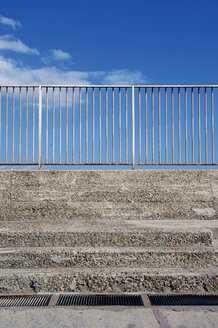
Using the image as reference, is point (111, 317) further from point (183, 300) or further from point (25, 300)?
point (25, 300)

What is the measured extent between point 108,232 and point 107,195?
1.40 meters

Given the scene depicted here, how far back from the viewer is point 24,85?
6.06 meters

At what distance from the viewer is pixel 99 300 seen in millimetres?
2951

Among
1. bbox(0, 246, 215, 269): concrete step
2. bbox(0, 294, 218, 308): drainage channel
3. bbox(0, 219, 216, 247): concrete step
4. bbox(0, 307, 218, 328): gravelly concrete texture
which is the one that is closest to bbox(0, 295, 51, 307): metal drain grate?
bbox(0, 294, 218, 308): drainage channel

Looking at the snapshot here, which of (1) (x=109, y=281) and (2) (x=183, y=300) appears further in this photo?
(1) (x=109, y=281)

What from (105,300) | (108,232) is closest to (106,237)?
(108,232)

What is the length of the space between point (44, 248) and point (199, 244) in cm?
191

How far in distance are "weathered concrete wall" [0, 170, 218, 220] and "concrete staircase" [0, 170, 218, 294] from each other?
0.02m

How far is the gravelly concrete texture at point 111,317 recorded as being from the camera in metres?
2.49

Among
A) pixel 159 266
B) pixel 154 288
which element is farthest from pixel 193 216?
pixel 154 288

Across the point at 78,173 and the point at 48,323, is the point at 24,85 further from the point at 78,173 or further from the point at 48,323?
the point at 48,323

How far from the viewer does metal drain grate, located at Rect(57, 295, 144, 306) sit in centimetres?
287

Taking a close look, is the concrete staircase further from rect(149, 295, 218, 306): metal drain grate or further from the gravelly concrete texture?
the gravelly concrete texture

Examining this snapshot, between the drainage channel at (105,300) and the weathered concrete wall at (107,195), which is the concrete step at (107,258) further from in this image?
the weathered concrete wall at (107,195)
